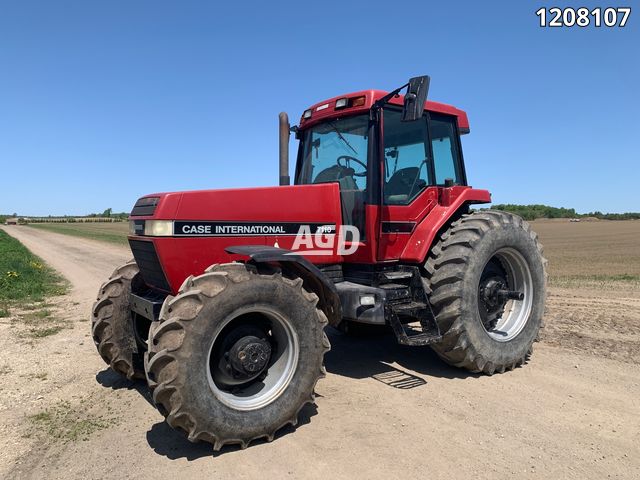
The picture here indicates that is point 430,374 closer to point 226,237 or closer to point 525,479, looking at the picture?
point 525,479

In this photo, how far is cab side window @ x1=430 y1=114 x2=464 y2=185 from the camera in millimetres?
5625

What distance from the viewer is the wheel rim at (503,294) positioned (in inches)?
214

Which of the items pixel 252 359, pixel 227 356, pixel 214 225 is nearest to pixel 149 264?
pixel 214 225

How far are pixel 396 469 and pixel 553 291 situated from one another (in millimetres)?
8086

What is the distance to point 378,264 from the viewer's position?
→ 498cm

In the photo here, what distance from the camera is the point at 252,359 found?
3662 millimetres

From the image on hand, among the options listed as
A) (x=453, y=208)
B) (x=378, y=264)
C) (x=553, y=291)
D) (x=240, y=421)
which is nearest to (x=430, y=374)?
(x=378, y=264)

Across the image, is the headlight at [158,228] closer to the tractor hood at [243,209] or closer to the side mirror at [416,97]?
the tractor hood at [243,209]

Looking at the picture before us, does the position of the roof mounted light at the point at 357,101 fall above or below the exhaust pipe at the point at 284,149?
above

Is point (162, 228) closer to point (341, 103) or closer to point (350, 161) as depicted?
point (350, 161)

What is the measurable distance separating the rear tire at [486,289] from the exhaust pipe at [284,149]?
5.94ft

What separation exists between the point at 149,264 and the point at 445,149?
356cm

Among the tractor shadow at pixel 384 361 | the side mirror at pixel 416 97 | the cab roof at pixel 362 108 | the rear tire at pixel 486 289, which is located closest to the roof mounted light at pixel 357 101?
the cab roof at pixel 362 108

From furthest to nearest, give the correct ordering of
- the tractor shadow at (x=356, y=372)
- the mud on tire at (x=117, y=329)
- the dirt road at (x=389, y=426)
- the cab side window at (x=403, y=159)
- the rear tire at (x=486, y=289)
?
the cab side window at (x=403, y=159)
the rear tire at (x=486, y=289)
the mud on tire at (x=117, y=329)
the tractor shadow at (x=356, y=372)
the dirt road at (x=389, y=426)
